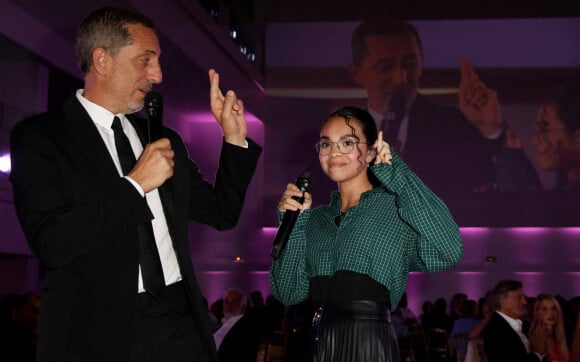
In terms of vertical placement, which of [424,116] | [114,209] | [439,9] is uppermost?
[439,9]

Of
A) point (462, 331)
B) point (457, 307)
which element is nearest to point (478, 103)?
point (457, 307)

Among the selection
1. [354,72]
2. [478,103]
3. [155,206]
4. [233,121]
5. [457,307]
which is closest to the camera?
[155,206]

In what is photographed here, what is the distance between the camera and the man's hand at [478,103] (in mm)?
12945

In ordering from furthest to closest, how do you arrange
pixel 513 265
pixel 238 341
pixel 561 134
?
pixel 513 265, pixel 561 134, pixel 238 341

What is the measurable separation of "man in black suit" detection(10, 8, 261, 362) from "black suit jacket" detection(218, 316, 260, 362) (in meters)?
4.16

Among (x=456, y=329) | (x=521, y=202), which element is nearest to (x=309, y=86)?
(x=521, y=202)

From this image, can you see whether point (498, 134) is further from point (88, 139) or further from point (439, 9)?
point (88, 139)

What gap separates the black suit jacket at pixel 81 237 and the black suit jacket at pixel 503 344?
3.55 meters

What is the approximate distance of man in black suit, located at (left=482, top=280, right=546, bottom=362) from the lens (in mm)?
5105

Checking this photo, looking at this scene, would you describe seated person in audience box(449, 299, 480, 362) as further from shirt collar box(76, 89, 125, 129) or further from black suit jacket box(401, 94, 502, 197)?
shirt collar box(76, 89, 125, 129)

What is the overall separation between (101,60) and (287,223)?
0.74m

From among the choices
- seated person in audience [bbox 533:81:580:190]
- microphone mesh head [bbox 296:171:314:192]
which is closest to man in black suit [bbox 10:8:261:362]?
microphone mesh head [bbox 296:171:314:192]

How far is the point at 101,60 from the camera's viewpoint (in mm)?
2043

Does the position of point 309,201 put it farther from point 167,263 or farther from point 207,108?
point 207,108
